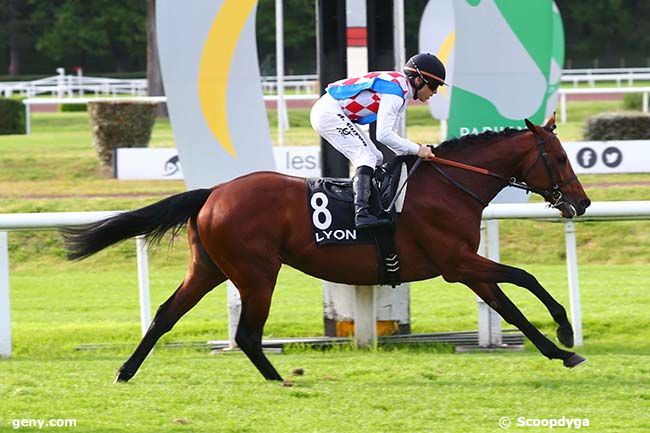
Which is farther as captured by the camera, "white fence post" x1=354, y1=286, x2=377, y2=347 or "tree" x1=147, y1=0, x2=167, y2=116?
"tree" x1=147, y1=0, x2=167, y2=116

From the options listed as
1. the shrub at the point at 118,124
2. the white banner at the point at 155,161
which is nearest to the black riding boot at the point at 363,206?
the white banner at the point at 155,161

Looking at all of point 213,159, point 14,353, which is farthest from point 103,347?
point 213,159

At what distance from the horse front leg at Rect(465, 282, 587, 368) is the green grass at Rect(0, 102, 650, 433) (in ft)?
0.41

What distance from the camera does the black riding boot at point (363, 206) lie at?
21.9ft

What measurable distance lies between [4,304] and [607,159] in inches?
354

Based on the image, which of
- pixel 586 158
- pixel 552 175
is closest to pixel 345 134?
pixel 552 175

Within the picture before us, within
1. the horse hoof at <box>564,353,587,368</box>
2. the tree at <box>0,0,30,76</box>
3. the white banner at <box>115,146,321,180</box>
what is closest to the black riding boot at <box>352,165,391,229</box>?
the horse hoof at <box>564,353,587,368</box>

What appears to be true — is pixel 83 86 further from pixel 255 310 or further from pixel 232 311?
pixel 255 310

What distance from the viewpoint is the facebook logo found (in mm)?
15023

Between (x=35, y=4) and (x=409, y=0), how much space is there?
18938 mm

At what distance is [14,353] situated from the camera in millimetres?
8273

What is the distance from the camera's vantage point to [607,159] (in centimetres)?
1505

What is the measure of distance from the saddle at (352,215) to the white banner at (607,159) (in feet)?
28.0

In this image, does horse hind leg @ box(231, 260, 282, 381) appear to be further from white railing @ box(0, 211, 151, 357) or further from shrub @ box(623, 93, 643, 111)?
shrub @ box(623, 93, 643, 111)
